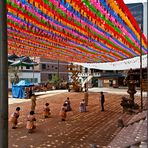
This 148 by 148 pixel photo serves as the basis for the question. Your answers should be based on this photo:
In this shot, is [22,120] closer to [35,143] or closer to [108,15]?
[35,143]

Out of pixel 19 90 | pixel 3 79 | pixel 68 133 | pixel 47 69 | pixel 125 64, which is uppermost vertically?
pixel 47 69

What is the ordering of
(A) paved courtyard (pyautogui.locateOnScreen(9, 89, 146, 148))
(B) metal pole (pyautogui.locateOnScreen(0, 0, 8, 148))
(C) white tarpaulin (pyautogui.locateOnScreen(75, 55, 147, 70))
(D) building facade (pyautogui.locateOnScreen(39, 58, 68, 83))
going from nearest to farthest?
(B) metal pole (pyautogui.locateOnScreen(0, 0, 8, 148)), (A) paved courtyard (pyautogui.locateOnScreen(9, 89, 146, 148)), (C) white tarpaulin (pyautogui.locateOnScreen(75, 55, 147, 70)), (D) building facade (pyautogui.locateOnScreen(39, 58, 68, 83))

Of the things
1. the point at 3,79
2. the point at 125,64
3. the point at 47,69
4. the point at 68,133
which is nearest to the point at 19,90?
the point at 125,64

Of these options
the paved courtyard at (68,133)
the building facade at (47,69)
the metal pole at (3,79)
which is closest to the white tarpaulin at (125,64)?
the paved courtyard at (68,133)

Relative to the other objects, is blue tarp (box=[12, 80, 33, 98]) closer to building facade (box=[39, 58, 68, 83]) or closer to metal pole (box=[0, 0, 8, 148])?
metal pole (box=[0, 0, 8, 148])

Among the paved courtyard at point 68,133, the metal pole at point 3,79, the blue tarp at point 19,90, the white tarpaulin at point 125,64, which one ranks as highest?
the white tarpaulin at point 125,64

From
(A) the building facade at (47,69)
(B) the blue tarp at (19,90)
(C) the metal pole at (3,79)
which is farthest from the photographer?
(A) the building facade at (47,69)

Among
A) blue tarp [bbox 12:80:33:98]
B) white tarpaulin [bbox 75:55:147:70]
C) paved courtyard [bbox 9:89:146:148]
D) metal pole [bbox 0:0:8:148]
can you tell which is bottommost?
paved courtyard [bbox 9:89:146:148]

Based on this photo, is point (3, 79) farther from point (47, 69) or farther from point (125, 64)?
point (47, 69)

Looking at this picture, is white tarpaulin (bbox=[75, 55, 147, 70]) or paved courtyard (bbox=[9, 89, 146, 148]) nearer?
paved courtyard (bbox=[9, 89, 146, 148])

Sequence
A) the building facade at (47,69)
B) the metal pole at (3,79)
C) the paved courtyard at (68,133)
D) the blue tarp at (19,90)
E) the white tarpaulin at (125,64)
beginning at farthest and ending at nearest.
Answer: the building facade at (47,69), the blue tarp at (19,90), the white tarpaulin at (125,64), the paved courtyard at (68,133), the metal pole at (3,79)

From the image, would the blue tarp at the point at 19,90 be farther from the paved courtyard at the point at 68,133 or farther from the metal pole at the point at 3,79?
the metal pole at the point at 3,79

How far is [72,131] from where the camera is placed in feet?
41.1

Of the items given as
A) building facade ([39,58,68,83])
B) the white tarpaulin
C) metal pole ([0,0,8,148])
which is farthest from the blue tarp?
building facade ([39,58,68,83])
